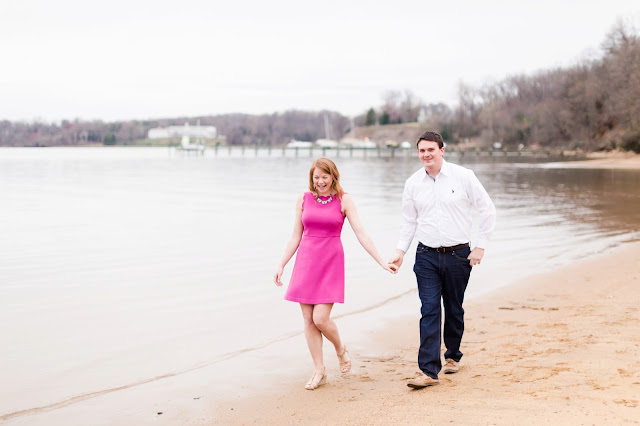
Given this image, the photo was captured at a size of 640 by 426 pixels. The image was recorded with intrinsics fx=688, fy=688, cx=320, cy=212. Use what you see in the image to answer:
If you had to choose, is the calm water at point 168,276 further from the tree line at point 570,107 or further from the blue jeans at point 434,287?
the tree line at point 570,107

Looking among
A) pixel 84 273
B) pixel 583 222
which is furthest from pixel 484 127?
pixel 84 273

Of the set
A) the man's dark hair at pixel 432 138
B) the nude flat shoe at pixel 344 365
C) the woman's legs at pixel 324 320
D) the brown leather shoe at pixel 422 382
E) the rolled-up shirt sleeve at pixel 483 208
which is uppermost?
the man's dark hair at pixel 432 138

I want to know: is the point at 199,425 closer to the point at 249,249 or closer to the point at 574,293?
the point at 574,293

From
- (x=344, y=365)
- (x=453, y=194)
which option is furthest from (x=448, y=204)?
(x=344, y=365)

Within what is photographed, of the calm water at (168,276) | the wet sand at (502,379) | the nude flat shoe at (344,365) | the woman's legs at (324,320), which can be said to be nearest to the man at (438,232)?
the wet sand at (502,379)

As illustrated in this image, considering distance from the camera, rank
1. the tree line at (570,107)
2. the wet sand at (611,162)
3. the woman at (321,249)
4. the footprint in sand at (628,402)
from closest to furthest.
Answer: the footprint in sand at (628,402) → the woman at (321,249) → the wet sand at (611,162) → the tree line at (570,107)

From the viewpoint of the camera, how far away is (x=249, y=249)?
16.7m

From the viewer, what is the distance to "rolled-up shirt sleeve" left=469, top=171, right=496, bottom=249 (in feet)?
19.3

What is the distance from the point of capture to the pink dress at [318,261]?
6.04 metres

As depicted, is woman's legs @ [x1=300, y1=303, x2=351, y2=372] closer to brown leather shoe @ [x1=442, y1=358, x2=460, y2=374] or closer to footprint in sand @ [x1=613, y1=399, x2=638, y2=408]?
brown leather shoe @ [x1=442, y1=358, x2=460, y2=374]

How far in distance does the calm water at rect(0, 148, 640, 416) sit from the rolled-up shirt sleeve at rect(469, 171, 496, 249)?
350 cm

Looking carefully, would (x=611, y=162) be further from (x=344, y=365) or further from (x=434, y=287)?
(x=434, y=287)

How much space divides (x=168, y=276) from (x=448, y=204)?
27.4 feet

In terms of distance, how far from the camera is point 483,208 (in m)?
5.94
